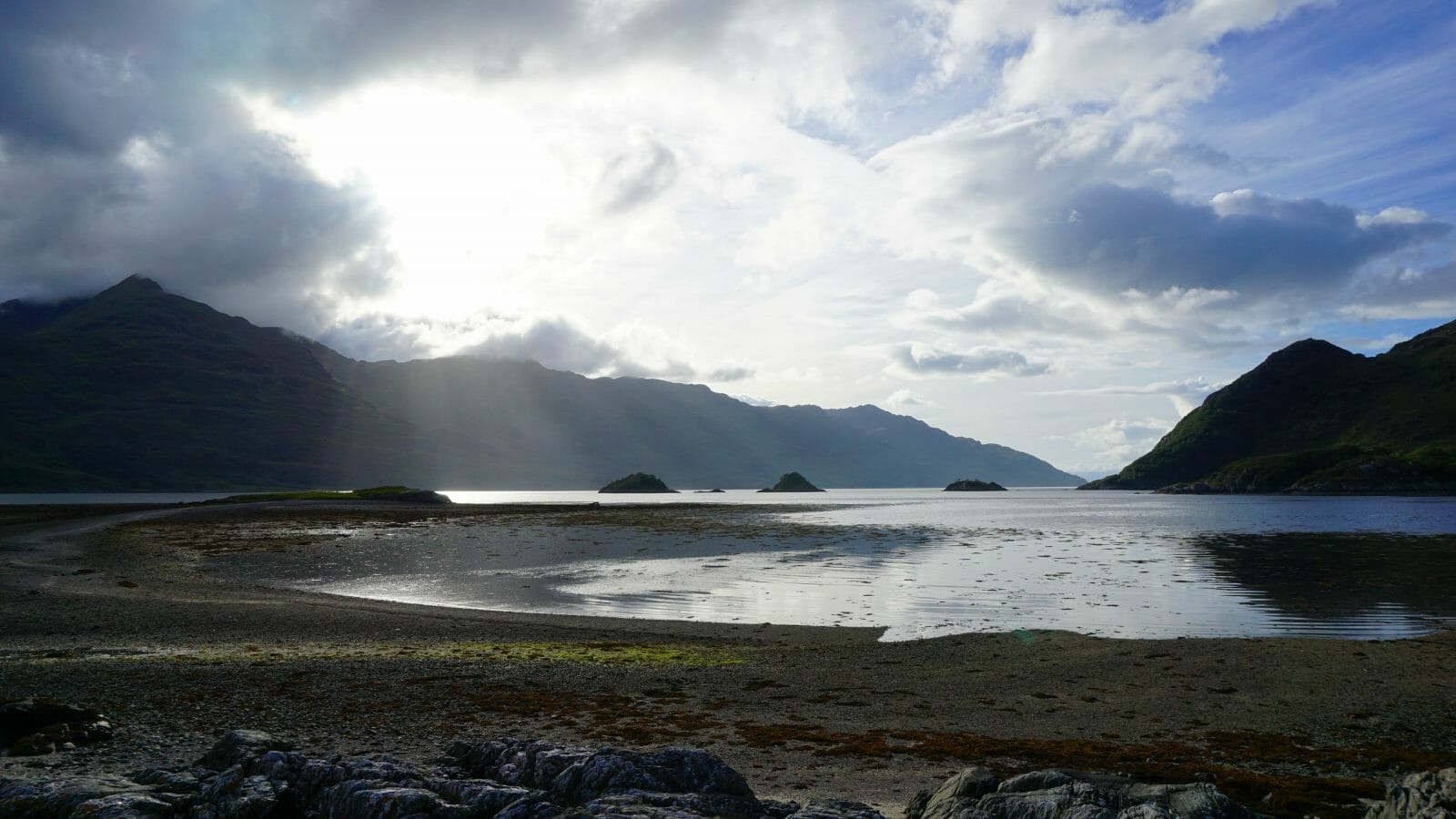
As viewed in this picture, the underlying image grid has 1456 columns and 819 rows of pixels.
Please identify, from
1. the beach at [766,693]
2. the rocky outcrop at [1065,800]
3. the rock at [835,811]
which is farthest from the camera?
the beach at [766,693]

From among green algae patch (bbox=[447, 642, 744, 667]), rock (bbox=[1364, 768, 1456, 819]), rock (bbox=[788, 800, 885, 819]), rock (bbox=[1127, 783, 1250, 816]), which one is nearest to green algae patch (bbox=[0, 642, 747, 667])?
green algae patch (bbox=[447, 642, 744, 667])

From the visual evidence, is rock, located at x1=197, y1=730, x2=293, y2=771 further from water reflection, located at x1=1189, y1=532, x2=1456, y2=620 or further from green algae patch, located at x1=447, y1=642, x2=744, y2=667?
water reflection, located at x1=1189, y1=532, x2=1456, y2=620

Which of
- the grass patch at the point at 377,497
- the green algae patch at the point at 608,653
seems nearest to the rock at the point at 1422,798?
the green algae patch at the point at 608,653

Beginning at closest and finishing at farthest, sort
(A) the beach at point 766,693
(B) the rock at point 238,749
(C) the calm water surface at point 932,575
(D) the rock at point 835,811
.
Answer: (D) the rock at point 835,811 → (B) the rock at point 238,749 → (A) the beach at point 766,693 → (C) the calm water surface at point 932,575

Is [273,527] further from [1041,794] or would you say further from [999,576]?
[1041,794]

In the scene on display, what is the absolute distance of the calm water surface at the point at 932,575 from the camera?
104 feet

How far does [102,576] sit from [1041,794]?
46.0m

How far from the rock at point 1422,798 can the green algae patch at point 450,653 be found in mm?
15524

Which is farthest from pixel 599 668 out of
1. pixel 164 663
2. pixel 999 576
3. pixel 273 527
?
pixel 273 527

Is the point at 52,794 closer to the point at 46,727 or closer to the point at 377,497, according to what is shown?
the point at 46,727

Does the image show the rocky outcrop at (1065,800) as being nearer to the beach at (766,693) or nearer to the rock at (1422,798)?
the beach at (766,693)

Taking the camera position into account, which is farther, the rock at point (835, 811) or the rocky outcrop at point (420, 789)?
the rocky outcrop at point (420, 789)

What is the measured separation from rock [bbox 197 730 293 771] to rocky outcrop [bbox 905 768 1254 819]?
9754 mm

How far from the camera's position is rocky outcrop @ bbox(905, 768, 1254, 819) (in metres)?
9.23
